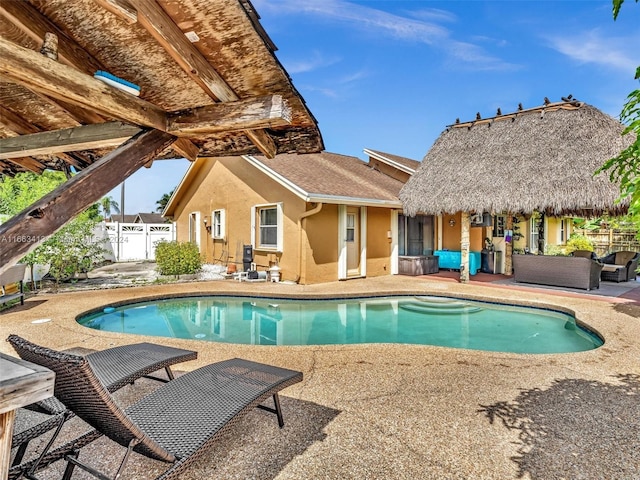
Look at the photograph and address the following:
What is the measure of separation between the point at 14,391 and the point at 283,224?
35.3ft

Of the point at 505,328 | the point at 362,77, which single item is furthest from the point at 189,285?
the point at 362,77

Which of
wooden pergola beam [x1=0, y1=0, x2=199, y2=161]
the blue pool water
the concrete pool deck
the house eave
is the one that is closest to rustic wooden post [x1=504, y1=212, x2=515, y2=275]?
the house eave

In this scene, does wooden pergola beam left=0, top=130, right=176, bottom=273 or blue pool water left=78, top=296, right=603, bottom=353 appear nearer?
wooden pergola beam left=0, top=130, right=176, bottom=273

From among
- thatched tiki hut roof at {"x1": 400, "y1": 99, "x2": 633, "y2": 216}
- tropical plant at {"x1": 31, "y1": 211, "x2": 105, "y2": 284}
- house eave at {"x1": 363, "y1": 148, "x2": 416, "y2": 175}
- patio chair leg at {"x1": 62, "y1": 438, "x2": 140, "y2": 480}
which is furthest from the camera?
house eave at {"x1": 363, "y1": 148, "x2": 416, "y2": 175}

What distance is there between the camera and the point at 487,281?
12180mm

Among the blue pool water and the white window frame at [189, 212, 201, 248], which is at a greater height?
the white window frame at [189, 212, 201, 248]

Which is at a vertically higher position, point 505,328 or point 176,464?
point 176,464

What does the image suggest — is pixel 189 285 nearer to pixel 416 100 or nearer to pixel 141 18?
pixel 141 18

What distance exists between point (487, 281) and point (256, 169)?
28.6 ft

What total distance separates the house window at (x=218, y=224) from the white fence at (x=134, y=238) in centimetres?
553

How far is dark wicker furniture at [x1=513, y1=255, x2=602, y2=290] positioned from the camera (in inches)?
405

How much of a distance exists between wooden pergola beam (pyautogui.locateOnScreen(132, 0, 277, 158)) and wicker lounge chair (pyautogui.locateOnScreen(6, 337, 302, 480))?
6.60 ft

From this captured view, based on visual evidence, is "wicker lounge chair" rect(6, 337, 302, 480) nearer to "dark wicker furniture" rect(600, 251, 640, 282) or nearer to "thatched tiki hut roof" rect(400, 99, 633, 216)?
"thatched tiki hut roof" rect(400, 99, 633, 216)

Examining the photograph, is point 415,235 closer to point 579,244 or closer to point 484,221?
point 484,221
